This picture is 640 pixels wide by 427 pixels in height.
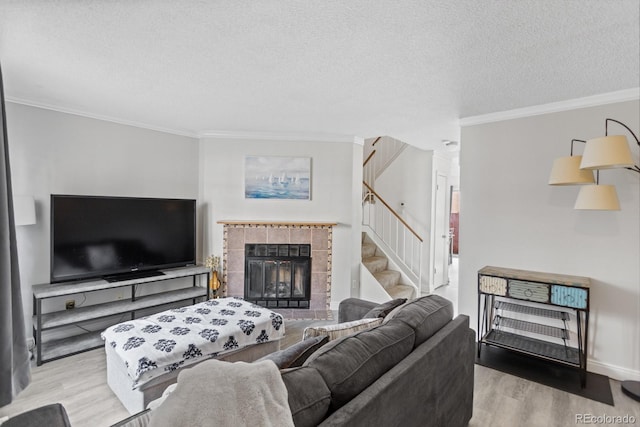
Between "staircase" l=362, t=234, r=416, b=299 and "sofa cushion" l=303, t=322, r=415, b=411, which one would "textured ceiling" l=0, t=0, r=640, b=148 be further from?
"staircase" l=362, t=234, r=416, b=299

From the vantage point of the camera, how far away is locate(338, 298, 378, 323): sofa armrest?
2.54 m

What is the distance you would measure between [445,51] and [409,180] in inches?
153

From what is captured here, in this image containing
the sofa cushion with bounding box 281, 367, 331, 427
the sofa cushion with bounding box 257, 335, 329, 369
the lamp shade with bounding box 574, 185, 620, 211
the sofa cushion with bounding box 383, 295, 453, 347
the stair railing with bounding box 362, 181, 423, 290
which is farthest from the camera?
the stair railing with bounding box 362, 181, 423, 290

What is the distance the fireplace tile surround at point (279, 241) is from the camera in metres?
4.41

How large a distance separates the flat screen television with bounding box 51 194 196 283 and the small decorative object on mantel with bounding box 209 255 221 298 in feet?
0.74

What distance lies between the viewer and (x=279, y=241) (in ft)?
14.6

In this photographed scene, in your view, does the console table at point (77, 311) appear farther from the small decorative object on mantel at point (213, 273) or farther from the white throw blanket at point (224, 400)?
the white throw blanket at point (224, 400)

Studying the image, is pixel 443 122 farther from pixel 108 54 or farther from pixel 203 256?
pixel 203 256

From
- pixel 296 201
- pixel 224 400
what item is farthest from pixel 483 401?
pixel 296 201

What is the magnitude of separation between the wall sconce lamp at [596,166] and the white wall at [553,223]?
24 centimetres

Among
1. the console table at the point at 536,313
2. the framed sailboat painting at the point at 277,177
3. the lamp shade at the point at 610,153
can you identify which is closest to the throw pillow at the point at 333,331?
the console table at the point at 536,313

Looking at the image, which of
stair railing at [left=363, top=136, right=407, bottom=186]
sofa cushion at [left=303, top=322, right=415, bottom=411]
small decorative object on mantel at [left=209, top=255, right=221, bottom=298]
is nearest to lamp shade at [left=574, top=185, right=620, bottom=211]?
sofa cushion at [left=303, top=322, right=415, bottom=411]

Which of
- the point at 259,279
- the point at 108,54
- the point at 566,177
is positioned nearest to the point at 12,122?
the point at 108,54

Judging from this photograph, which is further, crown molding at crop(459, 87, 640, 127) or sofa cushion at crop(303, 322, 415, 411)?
crown molding at crop(459, 87, 640, 127)
